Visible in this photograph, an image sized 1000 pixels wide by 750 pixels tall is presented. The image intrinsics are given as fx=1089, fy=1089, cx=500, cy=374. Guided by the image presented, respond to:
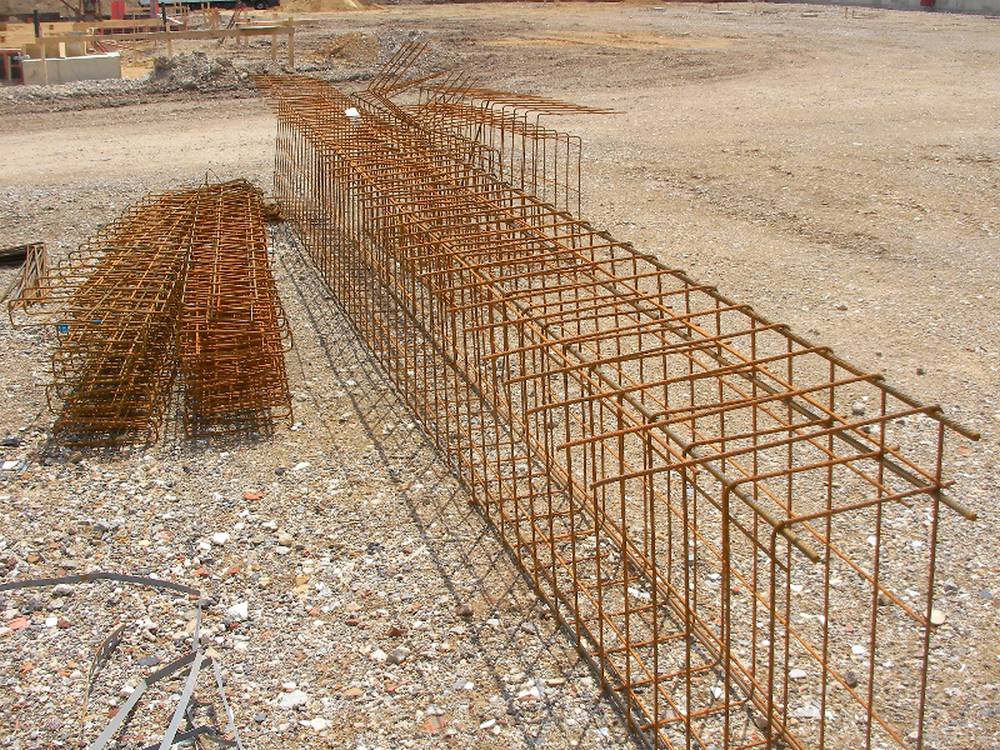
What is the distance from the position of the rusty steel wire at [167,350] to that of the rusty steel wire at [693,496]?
1.23 metres

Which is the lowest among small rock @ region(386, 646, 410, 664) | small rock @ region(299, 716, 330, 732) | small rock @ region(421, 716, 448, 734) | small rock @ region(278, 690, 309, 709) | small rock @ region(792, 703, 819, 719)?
small rock @ region(299, 716, 330, 732)

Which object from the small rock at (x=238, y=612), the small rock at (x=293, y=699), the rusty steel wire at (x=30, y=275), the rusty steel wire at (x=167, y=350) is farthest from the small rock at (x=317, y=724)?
the rusty steel wire at (x=30, y=275)

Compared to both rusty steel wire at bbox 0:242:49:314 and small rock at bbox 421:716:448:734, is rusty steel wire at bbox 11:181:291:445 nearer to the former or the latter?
rusty steel wire at bbox 0:242:49:314

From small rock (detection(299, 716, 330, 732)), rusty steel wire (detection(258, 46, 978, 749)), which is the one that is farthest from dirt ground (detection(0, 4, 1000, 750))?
rusty steel wire (detection(258, 46, 978, 749))

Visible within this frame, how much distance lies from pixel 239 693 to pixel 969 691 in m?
3.78

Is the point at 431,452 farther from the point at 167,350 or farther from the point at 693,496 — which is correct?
the point at 167,350

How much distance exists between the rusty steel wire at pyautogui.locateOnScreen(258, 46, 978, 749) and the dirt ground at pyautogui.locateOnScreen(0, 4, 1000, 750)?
26 centimetres

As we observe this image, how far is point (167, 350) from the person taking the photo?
9875 mm

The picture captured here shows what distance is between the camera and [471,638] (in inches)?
244

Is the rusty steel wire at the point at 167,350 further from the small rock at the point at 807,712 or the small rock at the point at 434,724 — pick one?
the small rock at the point at 807,712

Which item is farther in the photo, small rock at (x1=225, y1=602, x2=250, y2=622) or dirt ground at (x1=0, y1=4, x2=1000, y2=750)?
small rock at (x1=225, y1=602, x2=250, y2=622)

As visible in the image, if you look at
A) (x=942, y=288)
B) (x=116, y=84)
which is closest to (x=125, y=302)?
(x=942, y=288)

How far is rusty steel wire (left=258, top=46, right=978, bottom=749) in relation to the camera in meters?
5.18

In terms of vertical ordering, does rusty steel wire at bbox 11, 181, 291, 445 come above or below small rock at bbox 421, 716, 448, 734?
above
